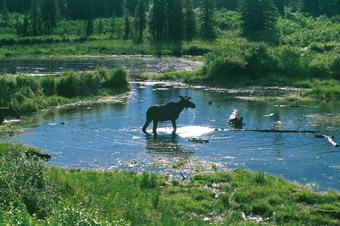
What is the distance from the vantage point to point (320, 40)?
88.6 metres

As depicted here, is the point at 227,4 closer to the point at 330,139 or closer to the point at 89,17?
the point at 89,17

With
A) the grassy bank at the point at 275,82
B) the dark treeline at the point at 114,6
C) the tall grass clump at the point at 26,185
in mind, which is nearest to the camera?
the tall grass clump at the point at 26,185

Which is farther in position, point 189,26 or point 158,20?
point 189,26

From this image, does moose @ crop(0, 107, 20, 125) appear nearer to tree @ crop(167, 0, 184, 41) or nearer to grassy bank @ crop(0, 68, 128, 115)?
grassy bank @ crop(0, 68, 128, 115)

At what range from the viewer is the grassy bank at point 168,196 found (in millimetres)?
19062

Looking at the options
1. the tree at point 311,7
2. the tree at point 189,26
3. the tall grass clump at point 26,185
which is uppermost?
the tree at point 311,7

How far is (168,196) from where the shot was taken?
22.6m

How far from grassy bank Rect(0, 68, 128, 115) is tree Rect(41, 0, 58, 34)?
2723 inches

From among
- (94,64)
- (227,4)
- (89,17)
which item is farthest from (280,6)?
(94,64)

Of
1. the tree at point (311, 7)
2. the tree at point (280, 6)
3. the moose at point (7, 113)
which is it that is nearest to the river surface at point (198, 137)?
the moose at point (7, 113)

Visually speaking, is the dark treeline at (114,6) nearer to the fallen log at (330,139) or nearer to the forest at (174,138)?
the forest at (174,138)

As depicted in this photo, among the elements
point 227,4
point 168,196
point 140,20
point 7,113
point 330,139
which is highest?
point 227,4

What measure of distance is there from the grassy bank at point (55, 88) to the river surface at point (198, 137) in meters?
1.84

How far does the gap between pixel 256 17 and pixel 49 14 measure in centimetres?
4110
